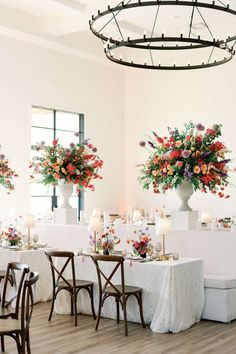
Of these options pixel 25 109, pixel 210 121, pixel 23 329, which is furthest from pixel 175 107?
pixel 23 329

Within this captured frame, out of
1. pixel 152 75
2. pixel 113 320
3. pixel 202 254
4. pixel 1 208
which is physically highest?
pixel 152 75

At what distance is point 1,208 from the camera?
12.5 meters

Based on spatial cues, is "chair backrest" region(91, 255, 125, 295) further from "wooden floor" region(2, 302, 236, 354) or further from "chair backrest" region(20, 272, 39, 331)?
"chair backrest" region(20, 272, 39, 331)

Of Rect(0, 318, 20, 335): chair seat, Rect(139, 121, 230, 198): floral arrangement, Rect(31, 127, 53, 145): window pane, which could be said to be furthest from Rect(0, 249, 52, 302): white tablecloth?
Rect(31, 127, 53, 145): window pane

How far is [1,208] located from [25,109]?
2.40 meters

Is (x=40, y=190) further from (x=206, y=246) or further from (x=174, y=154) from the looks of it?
(x=206, y=246)

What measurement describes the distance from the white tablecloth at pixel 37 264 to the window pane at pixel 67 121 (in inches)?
243

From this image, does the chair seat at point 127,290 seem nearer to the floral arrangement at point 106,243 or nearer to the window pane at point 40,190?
the floral arrangement at point 106,243

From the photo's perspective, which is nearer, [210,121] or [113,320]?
[113,320]

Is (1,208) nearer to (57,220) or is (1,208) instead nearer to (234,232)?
(57,220)

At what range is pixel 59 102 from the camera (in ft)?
47.0

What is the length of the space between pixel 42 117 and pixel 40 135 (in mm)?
435

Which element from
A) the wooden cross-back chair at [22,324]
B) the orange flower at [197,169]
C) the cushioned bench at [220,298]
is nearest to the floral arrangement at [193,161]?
the orange flower at [197,169]

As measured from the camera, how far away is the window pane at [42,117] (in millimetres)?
14008
